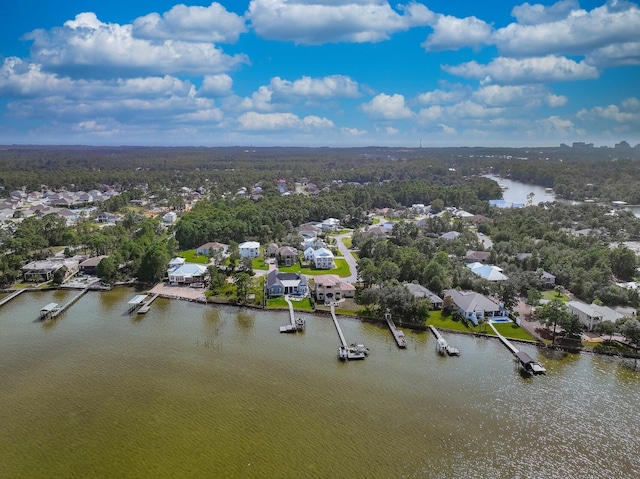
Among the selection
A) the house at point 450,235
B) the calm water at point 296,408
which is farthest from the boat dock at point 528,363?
the house at point 450,235

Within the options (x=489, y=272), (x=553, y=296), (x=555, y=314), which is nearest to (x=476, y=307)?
(x=555, y=314)

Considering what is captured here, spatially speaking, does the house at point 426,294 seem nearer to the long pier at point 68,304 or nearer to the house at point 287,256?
A: the house at point 287,256

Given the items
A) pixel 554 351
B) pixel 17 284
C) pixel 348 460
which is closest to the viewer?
pixel 348 460

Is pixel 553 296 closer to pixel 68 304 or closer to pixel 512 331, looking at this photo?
pixel 512 331

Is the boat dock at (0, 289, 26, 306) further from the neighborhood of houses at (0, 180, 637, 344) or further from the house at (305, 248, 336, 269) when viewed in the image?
the house at (305, 248, 336, 269)

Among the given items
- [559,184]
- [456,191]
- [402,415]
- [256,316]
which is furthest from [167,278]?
[559,184]

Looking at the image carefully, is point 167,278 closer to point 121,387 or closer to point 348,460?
point 121,387
